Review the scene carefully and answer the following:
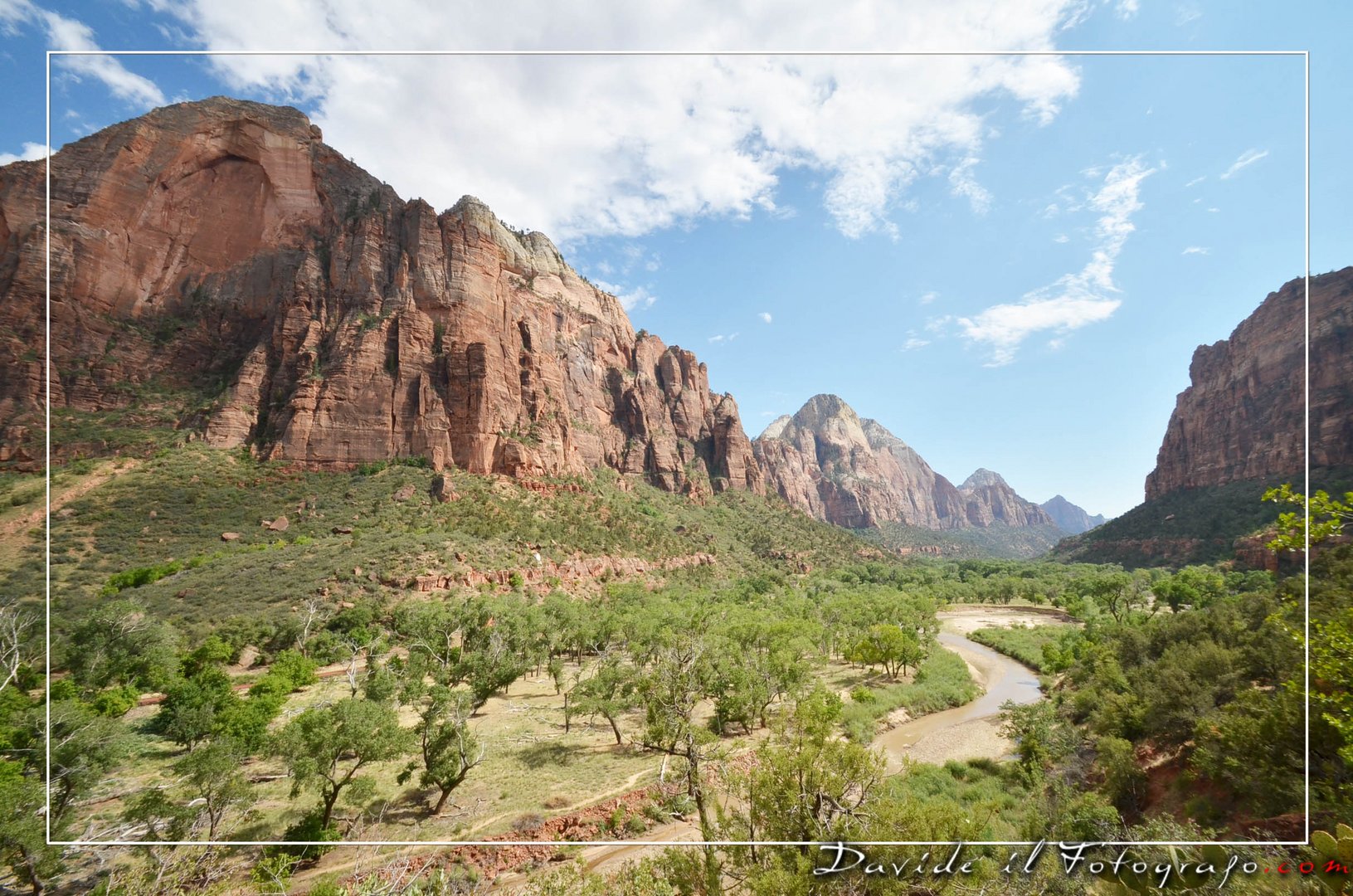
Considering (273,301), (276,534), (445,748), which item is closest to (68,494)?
(276,534)

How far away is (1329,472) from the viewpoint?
47812mm

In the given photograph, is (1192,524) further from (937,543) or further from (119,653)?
(119,653)

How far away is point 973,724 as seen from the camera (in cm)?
2536

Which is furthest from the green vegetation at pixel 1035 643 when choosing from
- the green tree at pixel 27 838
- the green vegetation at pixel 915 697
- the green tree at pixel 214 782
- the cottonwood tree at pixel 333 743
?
the green tree at pixel 27 838

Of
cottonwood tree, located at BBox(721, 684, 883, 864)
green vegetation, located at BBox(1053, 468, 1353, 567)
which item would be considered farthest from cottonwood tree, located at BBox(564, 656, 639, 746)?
green vegetation, located at BBox(1053, 468, 1353, 567)

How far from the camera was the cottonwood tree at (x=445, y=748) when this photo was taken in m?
15.5

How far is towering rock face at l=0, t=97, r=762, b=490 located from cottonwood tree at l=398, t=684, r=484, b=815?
146ft

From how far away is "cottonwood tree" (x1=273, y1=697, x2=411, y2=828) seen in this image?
13258 millimetres

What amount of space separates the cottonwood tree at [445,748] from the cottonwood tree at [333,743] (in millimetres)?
1766

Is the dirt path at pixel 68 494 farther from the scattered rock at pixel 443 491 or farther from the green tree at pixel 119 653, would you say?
the scattered rock at pixel 443 491

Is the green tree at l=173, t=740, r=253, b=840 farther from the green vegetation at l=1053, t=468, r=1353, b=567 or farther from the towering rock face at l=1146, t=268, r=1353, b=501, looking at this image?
the green vegetation at l=1053, t=468, r=1353, b=567

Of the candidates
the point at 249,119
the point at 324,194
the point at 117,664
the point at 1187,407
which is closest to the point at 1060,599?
the point at 1187,407

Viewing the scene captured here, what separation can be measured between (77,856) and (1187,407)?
136m

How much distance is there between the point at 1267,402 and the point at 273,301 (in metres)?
134
